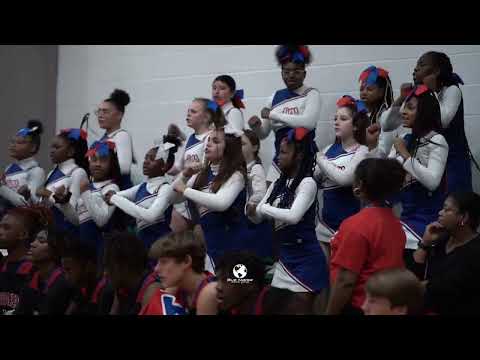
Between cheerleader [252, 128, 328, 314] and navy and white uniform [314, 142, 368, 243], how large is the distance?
0.48 ft

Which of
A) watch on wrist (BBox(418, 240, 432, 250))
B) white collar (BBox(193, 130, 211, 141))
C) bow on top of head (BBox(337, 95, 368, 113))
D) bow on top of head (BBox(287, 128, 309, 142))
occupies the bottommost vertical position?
watch on wrist (BBox(418, 240, 432, 250))

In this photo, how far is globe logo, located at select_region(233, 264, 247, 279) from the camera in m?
3.45

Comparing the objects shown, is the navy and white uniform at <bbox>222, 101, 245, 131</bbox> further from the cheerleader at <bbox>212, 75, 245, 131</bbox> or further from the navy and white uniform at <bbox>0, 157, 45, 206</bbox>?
the navy and white uniform at <bbox>0, 157, 45, 206</bbox>

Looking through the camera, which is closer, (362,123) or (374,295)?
(374,295)

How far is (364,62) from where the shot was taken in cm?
585

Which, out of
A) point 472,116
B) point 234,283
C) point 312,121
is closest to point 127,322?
point 234,283

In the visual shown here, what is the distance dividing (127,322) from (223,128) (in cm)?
242

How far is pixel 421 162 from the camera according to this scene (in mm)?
4363

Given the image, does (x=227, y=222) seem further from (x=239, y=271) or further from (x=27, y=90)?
(x=27, y=90)

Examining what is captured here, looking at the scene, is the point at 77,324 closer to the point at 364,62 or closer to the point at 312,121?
the point at 312,121

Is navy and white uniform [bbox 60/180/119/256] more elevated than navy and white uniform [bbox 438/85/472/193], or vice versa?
navy and white uniform [bbox 438/85/472/193]

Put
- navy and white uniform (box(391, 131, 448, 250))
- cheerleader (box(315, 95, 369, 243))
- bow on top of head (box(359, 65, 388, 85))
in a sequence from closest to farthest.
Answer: navy and white uniform (box(391, 131, 448, 250)) < cheerleader (box(315, 95, 369, 243)) < bow on top of head (box(359, 65, 388, 85))

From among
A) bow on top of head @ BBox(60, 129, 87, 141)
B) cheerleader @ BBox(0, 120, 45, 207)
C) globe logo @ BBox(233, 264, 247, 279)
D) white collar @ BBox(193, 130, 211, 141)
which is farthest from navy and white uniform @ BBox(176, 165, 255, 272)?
cheerleader @ BBox(0, 120, 45, 207)

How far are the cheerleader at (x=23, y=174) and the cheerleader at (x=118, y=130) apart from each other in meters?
0.62
